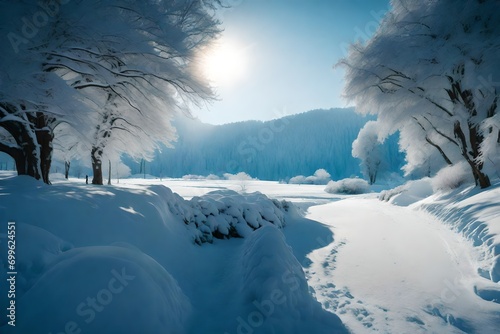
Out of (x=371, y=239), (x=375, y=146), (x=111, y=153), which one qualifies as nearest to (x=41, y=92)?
(x=111, y=153)

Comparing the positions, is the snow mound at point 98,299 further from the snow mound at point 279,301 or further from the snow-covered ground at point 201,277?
the snow mound at point 279,301

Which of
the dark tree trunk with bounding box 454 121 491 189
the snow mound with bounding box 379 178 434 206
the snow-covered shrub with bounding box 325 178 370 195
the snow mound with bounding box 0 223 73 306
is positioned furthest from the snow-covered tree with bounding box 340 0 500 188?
the snow-covered shrub with bounding box 325 178 370 195

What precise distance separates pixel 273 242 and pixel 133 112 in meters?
6.38

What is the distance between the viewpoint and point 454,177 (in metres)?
9.76

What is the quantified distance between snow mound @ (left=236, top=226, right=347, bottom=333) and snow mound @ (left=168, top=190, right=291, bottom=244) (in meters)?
2.92

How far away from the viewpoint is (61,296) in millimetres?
2107

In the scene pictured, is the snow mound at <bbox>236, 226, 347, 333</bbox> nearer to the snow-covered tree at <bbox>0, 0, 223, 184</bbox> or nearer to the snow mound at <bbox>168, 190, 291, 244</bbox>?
the snow mound at <bbox>168, 190, 291, 244</bbox>

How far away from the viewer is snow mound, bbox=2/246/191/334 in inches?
78.7

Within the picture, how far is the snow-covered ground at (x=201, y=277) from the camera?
219 cm

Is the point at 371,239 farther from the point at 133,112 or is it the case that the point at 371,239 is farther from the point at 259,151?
the point at 259,151

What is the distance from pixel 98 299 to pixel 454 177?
40.9 feet

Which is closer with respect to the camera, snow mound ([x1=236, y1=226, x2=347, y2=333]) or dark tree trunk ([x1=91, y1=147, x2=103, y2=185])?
snow mound ([x1=236, y1=226, x2=347, y2=333])

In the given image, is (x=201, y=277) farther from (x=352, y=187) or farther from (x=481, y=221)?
(x=352, y=187)

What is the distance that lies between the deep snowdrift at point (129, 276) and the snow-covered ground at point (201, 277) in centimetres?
1
